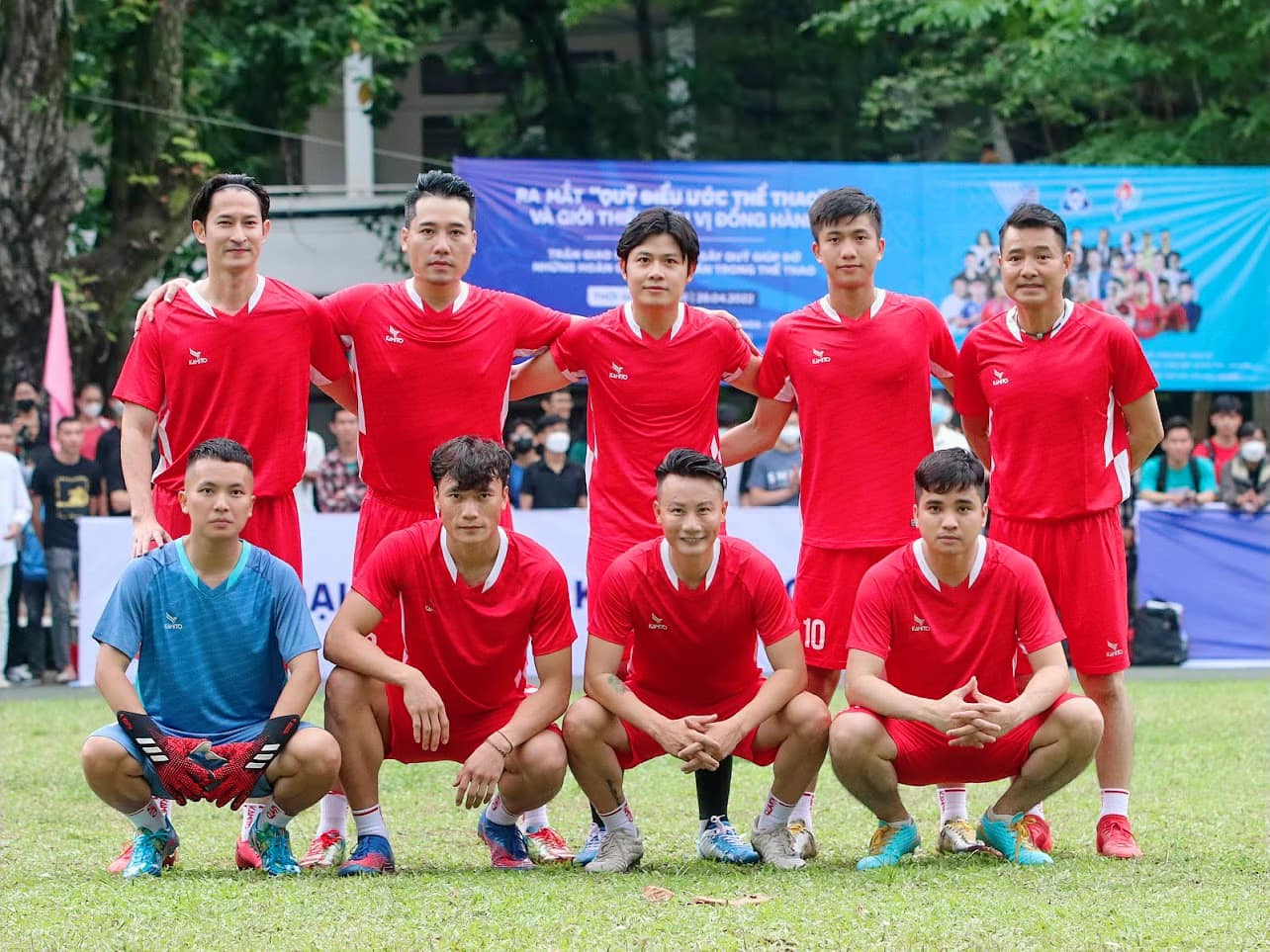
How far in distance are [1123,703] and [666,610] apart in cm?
187

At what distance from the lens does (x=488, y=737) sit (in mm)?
5926

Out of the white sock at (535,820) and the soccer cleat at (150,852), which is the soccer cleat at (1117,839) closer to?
the white sock at (535,820)

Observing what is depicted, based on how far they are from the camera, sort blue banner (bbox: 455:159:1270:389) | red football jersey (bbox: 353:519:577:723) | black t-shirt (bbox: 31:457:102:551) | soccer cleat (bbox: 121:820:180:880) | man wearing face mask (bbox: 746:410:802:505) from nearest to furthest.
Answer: soccer cleat (bbox: 121:820:180:880), red football jersey (bbox: 353:519:577:723), black t-shirt (bbox: 31:457:102:551), man wearing face mask (bbox: 746:410:802:505), blue banner (bbox: 455:159:1270:389)

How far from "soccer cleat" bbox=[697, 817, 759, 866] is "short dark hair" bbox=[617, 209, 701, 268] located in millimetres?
2147

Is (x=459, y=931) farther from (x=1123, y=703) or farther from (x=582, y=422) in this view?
(x=582, y=422)

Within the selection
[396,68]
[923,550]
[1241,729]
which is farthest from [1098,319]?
[396,68]

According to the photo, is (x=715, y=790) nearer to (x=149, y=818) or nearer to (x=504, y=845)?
(x=504, y=845)

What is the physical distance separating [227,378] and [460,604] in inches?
51.2

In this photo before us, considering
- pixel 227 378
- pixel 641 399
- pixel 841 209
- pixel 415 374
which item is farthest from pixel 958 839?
pixel 227 378

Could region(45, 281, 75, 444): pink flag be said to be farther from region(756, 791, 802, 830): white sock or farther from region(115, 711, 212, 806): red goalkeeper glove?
region(756, 791, 802, 830): white sock

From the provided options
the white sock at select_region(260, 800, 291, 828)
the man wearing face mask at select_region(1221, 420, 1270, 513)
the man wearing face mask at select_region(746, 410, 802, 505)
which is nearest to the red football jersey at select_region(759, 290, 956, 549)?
the white sock at select_region(260, 800, 291, 828)

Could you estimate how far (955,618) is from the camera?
6031 mm

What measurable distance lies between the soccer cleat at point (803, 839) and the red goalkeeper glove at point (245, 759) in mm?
1884

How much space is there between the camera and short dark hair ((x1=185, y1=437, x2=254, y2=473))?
597 cm
